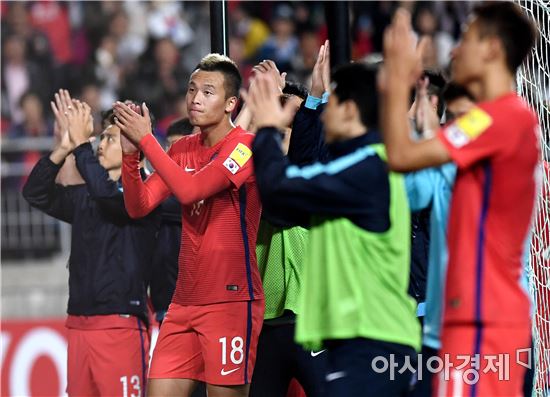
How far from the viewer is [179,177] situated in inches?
229

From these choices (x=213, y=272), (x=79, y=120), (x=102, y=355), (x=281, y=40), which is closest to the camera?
(x=213, y=272)

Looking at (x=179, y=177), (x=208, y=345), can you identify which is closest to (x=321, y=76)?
(x=179, y=177)

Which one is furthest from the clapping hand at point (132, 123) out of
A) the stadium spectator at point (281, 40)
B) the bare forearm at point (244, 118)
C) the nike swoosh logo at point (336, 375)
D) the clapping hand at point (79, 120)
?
the stadium spectator at point (281, 40)

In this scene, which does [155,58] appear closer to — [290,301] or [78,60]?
[78,60]

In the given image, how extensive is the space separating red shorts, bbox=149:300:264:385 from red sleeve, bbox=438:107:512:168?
7.45 ft

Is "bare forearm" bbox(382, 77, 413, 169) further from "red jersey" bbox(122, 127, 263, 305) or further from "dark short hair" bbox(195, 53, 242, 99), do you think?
"dark short hair" bbox(195, 53, 242, 99)

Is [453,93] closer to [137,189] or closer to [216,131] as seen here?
[216,131]

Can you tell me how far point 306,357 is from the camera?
654 cm

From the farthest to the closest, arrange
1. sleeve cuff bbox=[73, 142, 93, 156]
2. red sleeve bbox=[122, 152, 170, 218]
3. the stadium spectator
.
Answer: the stadium spectator
sleeve cuff bbox=[73, 142, 93, 156]
red sleeve bbox=[122, 152, 170, 218]

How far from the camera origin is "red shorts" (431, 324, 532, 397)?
4168 mm

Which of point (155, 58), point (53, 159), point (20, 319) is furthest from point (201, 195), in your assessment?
point (155, 58)

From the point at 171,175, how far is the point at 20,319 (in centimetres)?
691

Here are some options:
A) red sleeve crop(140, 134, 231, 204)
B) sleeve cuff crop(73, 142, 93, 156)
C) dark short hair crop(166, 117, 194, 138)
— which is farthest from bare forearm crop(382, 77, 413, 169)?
dark short hair crop(166, 117, 194, 138)

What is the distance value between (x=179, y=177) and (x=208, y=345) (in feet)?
2.92
